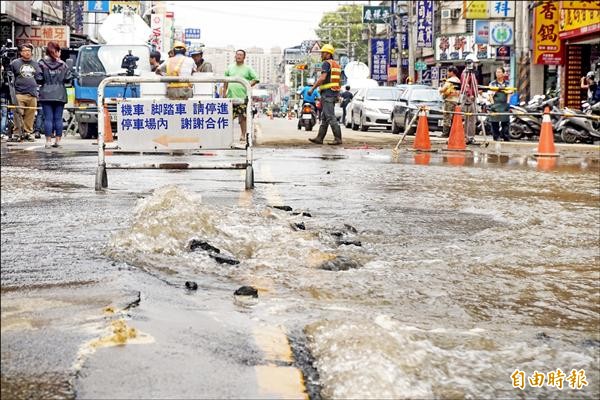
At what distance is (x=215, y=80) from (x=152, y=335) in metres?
5.82

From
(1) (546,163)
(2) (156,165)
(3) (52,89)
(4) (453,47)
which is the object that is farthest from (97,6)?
(2) (156,165)

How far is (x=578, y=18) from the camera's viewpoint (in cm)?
3105

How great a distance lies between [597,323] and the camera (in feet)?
Result: 14.5

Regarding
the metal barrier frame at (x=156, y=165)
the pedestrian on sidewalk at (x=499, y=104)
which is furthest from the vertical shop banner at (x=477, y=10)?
the metal barrier frame at (x=156, y=165)

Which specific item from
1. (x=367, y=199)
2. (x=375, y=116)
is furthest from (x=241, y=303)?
(x=375, y=116)

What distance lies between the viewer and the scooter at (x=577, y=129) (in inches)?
876

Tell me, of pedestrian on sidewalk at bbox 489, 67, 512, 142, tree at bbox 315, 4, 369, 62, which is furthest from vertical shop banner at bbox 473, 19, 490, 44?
tree at bbox 315, 4, 369, 62

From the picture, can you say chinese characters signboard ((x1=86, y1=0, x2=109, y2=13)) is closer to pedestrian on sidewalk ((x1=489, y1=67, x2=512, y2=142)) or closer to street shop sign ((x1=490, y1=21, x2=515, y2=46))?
street shop sign ((x1=490, y1=21, x2=515, y2=46))

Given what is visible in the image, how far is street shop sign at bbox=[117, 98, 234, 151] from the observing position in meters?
8.88

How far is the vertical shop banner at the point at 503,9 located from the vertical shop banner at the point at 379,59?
32008 millimetres

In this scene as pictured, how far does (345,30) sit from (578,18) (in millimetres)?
78218

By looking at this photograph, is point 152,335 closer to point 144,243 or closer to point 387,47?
point 144,243

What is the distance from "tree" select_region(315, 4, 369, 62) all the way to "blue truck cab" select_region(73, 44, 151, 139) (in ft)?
260

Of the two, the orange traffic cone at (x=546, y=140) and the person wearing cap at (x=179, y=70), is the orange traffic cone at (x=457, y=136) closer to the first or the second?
the orange traffic cone at (x=546, y=140)
